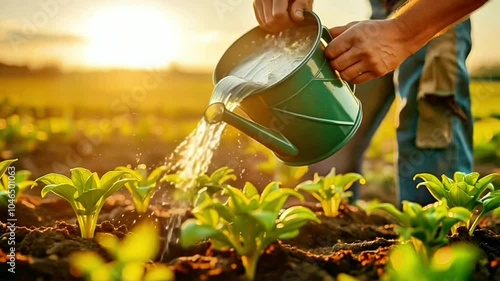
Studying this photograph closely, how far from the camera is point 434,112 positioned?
295 cm

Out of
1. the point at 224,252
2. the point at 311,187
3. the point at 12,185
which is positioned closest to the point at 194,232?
the point at 224,252

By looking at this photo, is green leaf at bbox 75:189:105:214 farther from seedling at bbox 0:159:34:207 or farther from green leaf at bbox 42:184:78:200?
seedling at bbox 0:159:34:207

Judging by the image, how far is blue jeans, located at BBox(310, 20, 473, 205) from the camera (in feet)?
9.50

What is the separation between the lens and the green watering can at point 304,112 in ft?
6.36

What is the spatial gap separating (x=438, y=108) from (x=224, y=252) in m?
1.48

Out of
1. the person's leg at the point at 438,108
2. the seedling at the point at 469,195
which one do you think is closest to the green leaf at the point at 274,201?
the seedling at the point at 469,195

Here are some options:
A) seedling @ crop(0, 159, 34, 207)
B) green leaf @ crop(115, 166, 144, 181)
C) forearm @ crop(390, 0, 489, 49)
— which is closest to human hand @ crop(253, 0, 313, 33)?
forearm @ crop(390, 0, 489, 49)

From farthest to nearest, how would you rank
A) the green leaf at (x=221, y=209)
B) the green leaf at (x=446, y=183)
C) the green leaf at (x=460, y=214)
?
the green leaf at (x=446, y=183), the green leaf at (x=460, y=214), the green leaf at (x=221, y=209)

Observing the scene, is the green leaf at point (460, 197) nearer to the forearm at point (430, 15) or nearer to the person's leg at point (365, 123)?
the forearm at point (430, 15)

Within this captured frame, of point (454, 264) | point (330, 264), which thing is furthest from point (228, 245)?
point (454, 264)

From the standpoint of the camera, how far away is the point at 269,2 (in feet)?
7.55

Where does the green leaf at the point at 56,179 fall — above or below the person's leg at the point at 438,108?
above

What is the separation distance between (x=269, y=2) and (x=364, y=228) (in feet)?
2.90

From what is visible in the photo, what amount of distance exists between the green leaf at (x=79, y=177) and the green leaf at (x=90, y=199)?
5 centimetres
